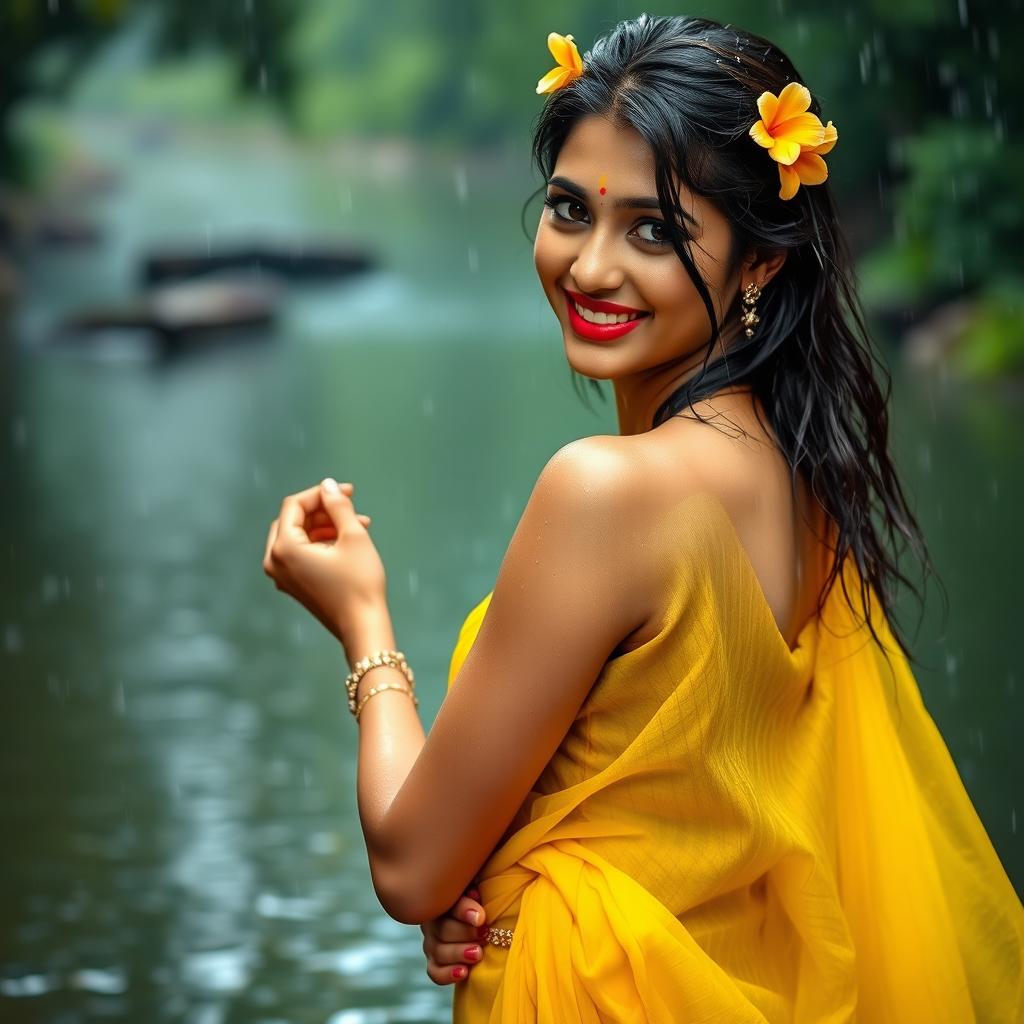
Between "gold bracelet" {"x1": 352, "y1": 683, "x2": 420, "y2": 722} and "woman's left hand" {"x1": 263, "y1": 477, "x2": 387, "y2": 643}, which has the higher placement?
"woman's left hand" {"x1": 263, "y1": 477, "x2": 387, "y2": 643}

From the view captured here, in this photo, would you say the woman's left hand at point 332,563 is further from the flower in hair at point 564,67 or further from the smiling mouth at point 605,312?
the flower in hair at point 564,67

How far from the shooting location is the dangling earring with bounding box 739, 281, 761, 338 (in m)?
1.50

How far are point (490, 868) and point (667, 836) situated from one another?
170mm

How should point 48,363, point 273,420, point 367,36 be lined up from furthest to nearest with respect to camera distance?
point 367,36 < point 48,363 < point 273,420

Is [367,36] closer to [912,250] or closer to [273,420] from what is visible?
[912,250]

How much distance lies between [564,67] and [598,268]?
0.77 feet

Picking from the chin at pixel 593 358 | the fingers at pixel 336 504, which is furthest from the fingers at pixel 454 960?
the chin at pixel 593 358

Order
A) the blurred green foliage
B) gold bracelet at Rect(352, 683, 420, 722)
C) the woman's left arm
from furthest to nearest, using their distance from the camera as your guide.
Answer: the blurred green foliage → gold bracelet at Rect(352, 683, 420, 722) → the woman's left arm

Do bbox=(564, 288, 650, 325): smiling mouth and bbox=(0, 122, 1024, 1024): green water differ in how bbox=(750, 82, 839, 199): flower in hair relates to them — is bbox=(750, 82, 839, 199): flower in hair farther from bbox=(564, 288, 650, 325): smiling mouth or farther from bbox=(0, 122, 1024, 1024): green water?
bbox=(0, 122, 1024, 1024): green water

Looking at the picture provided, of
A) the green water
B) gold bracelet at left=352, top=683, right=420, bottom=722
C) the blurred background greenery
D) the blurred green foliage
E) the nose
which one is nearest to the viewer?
the nose

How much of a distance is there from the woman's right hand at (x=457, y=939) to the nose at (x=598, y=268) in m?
0.57

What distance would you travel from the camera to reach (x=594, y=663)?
135cm

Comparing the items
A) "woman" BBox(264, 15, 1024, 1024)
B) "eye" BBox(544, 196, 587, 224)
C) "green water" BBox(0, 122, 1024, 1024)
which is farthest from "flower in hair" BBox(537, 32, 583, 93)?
"green water" BBox(0, 122, 1024, 1024)

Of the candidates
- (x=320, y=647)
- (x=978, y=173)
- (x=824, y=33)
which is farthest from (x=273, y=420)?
(x=824, y=33)
